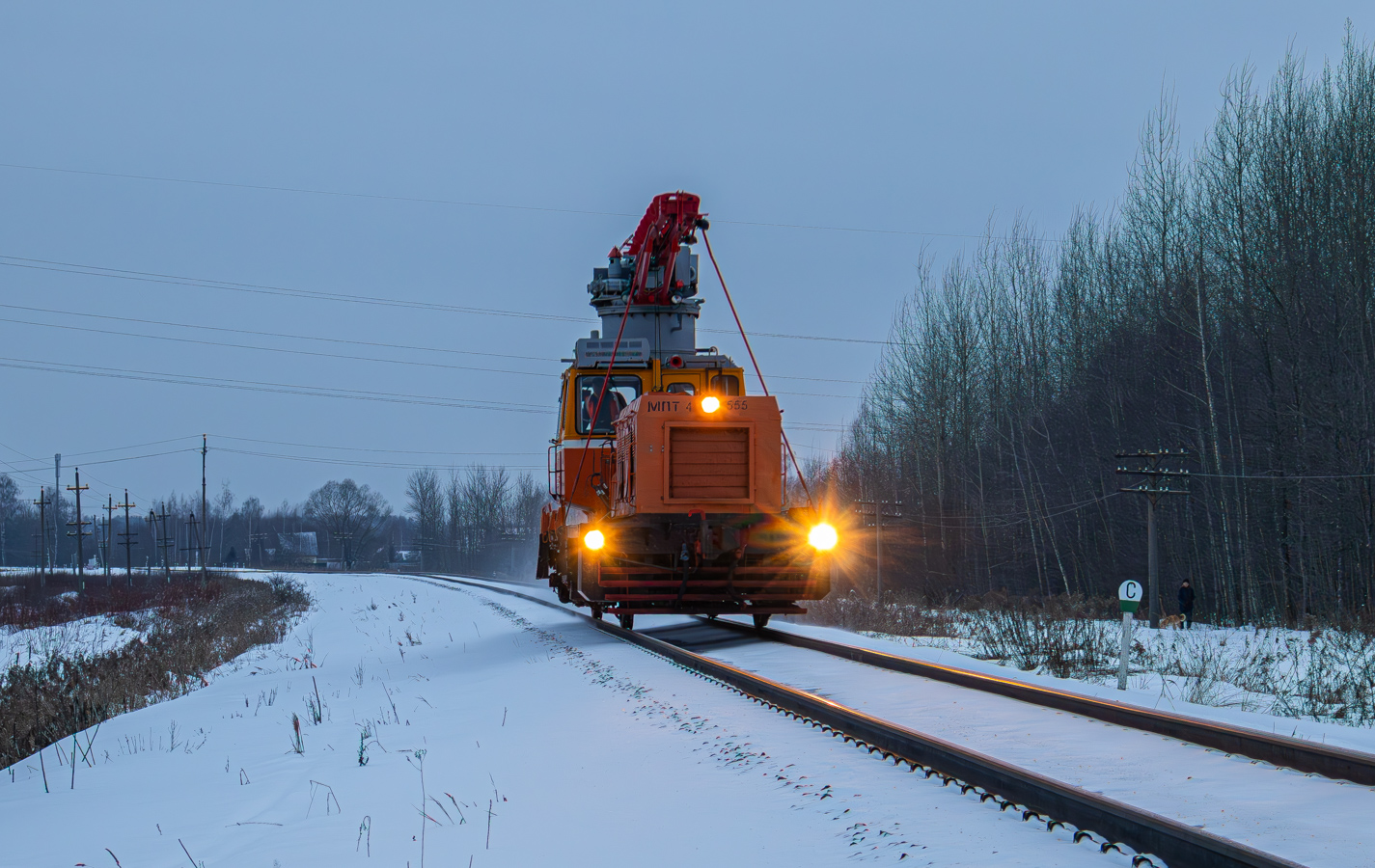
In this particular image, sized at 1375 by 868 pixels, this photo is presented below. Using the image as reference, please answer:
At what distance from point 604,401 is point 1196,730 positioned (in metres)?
11.3

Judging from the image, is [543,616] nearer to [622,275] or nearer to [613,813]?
[622,275]

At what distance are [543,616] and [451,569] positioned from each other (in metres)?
98.8

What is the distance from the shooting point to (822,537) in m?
14.1

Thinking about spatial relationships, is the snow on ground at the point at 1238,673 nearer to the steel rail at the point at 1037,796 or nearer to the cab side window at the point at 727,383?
the steel rail at the point at 1037,796

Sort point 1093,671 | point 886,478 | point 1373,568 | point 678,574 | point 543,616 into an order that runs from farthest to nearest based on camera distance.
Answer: point 886,478 < point 1373,568 < point 543,616 < point 678,574 < point 1093,671

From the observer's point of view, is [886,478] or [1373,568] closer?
[1373,568]

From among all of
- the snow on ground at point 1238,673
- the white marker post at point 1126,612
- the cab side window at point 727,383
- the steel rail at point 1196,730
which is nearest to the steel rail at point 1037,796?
the steel rail at point 1196,730

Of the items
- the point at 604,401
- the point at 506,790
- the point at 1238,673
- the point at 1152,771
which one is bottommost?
the point at 1238,673

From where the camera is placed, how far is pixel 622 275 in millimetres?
19062

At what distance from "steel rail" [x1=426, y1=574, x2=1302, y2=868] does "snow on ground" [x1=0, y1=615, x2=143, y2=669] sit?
1886 centimetres

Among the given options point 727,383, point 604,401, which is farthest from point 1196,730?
point 604,401

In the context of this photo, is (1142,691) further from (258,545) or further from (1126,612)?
(258,545)

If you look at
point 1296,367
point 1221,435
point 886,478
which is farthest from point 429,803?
point 886,478

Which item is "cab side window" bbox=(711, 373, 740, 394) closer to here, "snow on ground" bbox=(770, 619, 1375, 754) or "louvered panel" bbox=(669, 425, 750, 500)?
"louvered panel" bbox=(669, 425, 750, 500)
